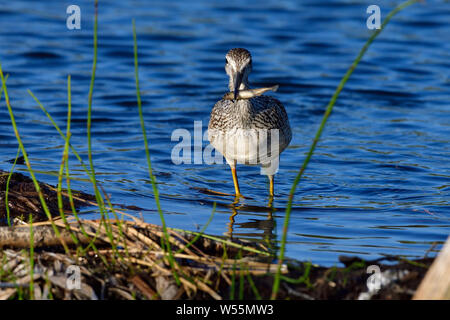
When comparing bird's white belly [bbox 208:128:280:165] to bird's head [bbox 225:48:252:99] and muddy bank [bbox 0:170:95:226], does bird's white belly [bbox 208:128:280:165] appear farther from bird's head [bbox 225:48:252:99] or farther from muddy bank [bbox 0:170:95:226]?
muddy bank [bbox 0:170:95:226]

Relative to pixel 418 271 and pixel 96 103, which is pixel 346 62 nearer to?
pixel 96 103

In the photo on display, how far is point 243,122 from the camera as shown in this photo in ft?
22.7

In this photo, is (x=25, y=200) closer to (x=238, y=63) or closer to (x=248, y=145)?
(x=248, y=145)

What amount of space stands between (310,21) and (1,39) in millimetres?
6979

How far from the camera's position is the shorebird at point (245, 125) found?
6.87 metres

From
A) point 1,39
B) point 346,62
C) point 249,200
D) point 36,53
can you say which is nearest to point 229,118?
point 249,200

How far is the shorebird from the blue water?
588 mm

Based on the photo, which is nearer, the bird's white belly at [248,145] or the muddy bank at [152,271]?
the muddy bank at [152,271]

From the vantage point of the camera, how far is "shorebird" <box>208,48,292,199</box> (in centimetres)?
687

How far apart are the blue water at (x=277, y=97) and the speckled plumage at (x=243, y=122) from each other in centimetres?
58

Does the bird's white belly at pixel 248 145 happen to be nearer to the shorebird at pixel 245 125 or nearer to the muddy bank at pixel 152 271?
the shorebird at pixel 245 125

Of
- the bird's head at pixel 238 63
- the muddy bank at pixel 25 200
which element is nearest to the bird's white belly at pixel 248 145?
the bird's head at pixel 238 63

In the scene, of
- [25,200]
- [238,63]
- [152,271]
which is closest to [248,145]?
[238,63]

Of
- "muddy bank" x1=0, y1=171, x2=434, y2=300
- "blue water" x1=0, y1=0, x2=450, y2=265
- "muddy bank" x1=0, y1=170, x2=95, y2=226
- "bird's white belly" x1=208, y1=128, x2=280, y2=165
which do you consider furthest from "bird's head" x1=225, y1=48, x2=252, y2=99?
"muddy bank" x1=0, y1=171, x2=434, y2=300
